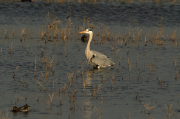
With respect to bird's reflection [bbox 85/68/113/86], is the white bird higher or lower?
higher

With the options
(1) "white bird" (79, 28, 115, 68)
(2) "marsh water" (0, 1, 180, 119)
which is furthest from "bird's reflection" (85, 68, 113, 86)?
(1) "white bird" (79, 28, 115, 68)

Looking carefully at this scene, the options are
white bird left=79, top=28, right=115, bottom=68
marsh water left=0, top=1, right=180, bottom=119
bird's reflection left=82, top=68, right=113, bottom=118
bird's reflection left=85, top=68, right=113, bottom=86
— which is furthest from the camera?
white bird left=79, top=28, right=115, bottom=68

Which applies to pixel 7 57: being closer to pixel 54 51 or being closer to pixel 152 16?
pixel 54 51

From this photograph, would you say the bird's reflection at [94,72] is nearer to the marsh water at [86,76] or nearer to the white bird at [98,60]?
the marsh water at [86,76]

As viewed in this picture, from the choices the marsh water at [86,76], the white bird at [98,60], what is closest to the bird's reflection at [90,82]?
the marsh water at [86,76]

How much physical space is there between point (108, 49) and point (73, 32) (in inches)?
202

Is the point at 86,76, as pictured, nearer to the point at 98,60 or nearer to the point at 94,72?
the point at 94,72

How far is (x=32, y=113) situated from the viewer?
9.31 meters

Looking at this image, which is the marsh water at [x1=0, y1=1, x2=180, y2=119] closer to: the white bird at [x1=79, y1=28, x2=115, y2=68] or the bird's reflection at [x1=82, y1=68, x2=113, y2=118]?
the bird's reflection at [x1=82, y1=68, x2=113, y2=118]

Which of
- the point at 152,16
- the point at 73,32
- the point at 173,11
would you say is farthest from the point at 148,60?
the point at 173,11

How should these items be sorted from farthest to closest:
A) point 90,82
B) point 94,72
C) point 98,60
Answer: point 98,60, point 94,72, point 90,82

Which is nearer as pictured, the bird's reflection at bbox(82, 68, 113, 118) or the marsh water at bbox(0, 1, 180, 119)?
the bird's reflection at bbox(82, 68, 113, 118)

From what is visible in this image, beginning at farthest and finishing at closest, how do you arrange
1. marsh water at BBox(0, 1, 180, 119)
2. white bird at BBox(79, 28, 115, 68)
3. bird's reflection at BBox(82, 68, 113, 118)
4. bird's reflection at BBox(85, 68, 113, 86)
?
white bird at BBox(79, 28, 115, 68) → bird's reflection at BBox(85, 68, 113, 86) → marsh water at BBox(0, 1, 180, 119) → bird's reflection at BBox(82, 68, 113, 118)

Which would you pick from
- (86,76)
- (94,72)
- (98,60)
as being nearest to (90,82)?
(86,76)
